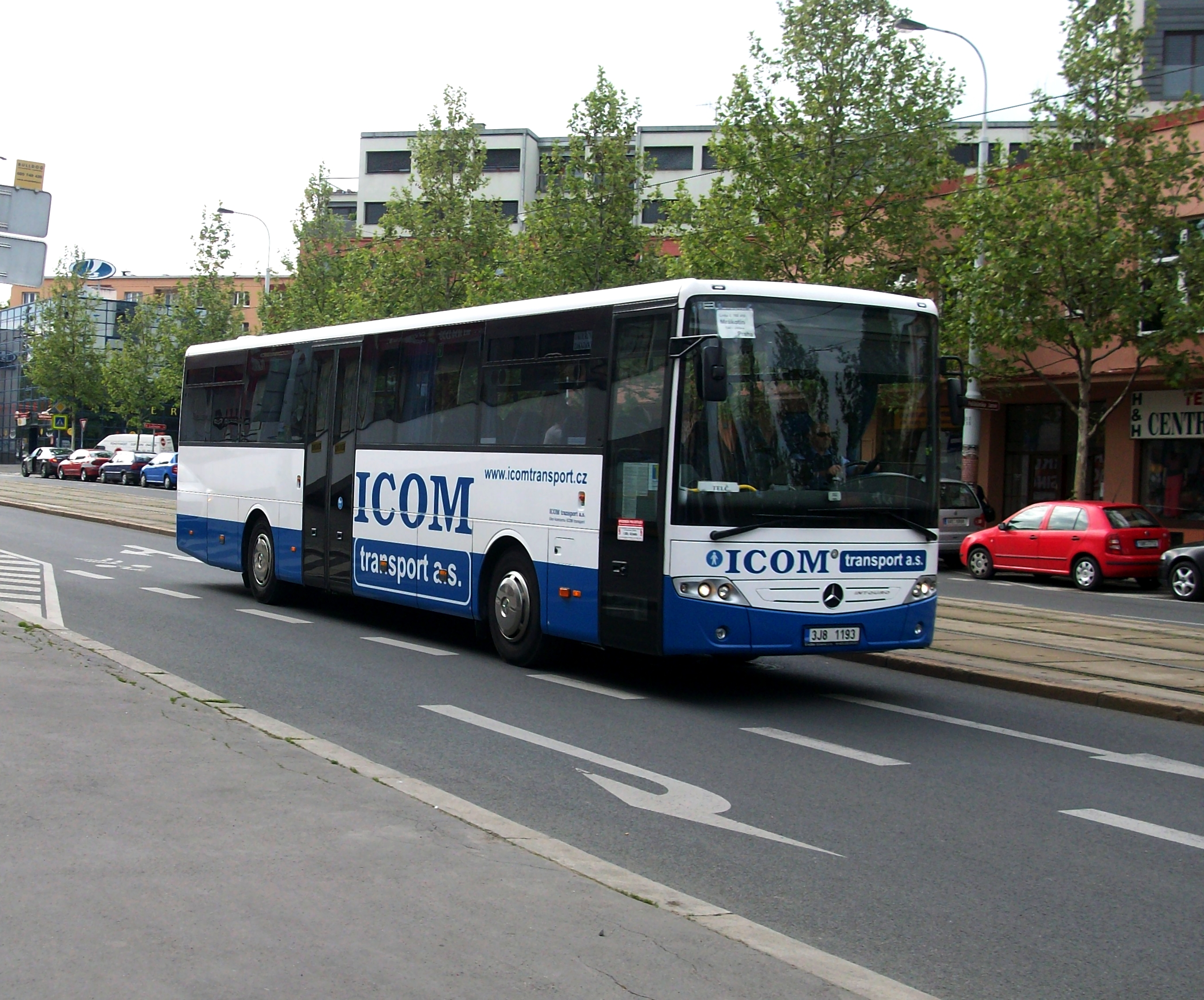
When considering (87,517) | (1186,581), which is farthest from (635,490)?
(87,517)

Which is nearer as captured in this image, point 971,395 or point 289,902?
point 289,902

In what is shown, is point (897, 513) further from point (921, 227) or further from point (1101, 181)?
point (921, 227)

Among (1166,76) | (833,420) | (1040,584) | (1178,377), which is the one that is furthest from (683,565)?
(1166,76)

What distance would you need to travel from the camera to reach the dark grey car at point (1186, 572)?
22438 mm

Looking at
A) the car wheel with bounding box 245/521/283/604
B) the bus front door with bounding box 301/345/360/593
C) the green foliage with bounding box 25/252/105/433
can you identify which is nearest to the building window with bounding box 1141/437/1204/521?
the car wheel with bounding box 245/521/283/604

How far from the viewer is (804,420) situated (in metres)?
10.1

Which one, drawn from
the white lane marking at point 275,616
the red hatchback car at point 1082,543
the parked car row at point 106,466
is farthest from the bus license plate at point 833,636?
the parked car row at point 106,466

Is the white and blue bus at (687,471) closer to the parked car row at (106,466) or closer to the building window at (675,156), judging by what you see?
the parked car row at (106,466)

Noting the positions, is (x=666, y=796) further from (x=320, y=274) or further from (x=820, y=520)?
(x=320, y=274)

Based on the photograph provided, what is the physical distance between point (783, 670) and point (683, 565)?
109 inches

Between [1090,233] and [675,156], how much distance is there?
190 feet

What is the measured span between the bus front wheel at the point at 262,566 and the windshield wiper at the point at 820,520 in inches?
306

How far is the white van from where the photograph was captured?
73375mm

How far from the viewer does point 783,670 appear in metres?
12.3
